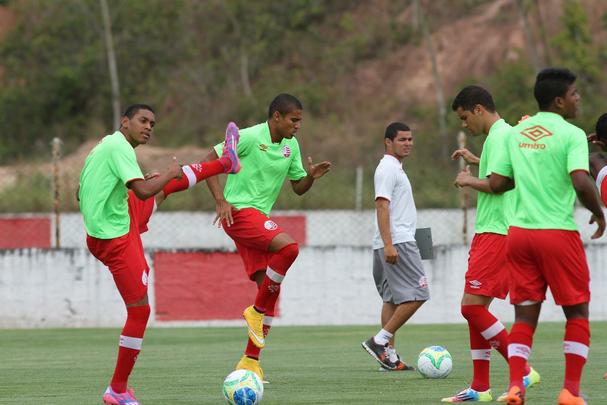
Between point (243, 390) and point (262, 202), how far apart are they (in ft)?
9.60

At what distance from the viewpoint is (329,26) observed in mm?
57500

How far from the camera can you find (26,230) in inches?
1133

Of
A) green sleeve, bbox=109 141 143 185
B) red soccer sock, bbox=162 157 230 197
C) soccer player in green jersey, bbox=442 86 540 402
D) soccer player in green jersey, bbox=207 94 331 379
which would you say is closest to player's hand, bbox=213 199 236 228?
soccer player in green jersey, bbox=207 94 331 379

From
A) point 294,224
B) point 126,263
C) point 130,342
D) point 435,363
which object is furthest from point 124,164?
point 294,224

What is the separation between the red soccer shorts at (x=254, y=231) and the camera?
35.4ft

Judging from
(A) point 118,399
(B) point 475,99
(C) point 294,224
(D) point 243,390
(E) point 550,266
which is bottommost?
(A) point 118,399

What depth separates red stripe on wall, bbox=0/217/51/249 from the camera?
28.4 meters

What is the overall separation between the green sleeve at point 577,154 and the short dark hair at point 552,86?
302 mm

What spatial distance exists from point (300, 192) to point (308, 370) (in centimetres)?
162

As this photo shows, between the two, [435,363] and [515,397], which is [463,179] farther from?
[435,363]

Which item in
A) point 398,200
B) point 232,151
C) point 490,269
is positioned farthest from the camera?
point 398,200

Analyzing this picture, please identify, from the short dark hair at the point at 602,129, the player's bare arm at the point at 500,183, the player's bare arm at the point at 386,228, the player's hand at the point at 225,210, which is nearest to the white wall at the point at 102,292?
the player's bare arm at the point at 386,228

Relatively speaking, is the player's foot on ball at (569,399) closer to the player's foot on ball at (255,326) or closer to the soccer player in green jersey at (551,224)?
the soccer player in green jersey at (551,224)

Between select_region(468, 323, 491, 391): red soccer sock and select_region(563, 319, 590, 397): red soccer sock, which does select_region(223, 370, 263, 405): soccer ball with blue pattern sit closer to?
select_region(468, 323, 491, 391): red soccer sock
